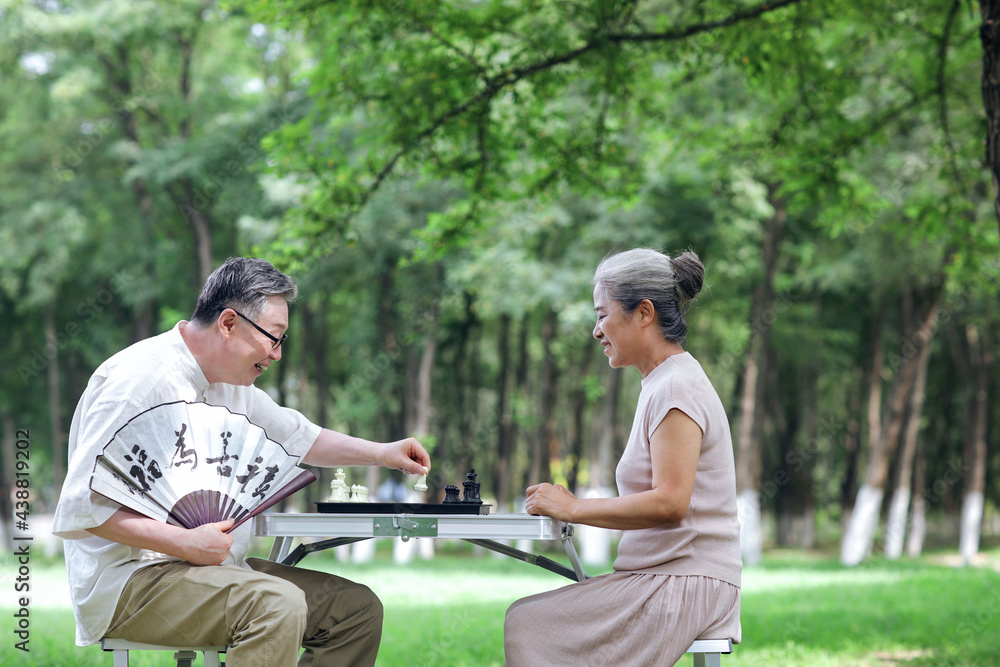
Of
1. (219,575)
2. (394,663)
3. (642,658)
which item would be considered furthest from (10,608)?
(642,658)

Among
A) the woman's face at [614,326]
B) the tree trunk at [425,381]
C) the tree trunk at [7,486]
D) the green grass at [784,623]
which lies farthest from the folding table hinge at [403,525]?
the tree trunk at [7,486]

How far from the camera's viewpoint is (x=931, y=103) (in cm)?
875

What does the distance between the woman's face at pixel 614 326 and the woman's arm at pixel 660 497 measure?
1.27 feet

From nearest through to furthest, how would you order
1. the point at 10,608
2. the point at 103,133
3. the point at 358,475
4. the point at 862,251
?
the point at 10,608 < the point at 862,251 < the point at 103,133 < the point at 358,475

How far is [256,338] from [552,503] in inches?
48.1

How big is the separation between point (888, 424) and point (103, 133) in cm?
1857

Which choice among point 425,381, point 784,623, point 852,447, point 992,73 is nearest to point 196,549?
point 992,73

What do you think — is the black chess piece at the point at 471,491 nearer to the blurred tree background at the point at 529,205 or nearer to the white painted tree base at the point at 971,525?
the blurred tree background at the point at 529,205

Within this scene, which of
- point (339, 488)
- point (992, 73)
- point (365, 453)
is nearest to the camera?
point (339, 488)

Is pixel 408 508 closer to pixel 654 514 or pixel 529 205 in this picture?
pixel 654 514

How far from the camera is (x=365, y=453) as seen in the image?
3.81 meters

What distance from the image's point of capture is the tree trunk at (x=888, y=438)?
1955 centimetres

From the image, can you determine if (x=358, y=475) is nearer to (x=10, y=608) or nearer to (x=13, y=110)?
(x=13, y=110)

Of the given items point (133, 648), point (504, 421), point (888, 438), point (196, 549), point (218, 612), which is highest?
point (504, 421)
